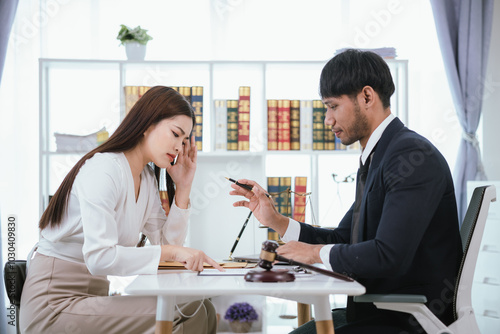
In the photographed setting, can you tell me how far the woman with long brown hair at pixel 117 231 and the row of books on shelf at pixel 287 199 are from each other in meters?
1.29

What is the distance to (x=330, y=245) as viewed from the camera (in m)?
1.37

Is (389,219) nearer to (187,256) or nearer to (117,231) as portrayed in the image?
(187,256)

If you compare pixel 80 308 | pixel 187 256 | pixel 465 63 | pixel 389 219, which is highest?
pixel 465 63

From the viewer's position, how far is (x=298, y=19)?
Result: 3.86 metres

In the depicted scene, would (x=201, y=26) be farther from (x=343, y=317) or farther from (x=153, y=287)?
(x=153, y=287)

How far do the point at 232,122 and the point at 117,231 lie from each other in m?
1.75

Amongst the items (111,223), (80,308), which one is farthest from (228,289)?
(80,308)

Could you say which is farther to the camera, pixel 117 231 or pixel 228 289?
pixel 117 231

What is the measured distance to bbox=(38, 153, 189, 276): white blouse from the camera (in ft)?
4.73

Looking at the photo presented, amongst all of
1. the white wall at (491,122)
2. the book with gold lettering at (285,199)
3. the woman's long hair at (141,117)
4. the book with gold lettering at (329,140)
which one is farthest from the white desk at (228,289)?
the white wall at (491,122)

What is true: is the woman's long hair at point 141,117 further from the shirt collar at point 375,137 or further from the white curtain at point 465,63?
the white curtain at point 465,63

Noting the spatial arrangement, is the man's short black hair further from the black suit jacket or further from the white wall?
the white wall

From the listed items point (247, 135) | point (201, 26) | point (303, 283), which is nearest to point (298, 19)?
point (201, 26)

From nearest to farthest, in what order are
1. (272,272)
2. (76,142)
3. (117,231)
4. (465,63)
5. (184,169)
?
(272,272) < (117,231) < (184,169) < (76,142) < (465,63)
